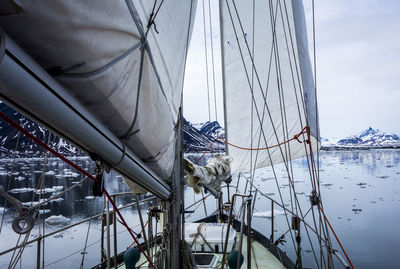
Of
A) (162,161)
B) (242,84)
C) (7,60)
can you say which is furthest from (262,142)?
(7,60)

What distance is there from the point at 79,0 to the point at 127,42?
0.83 feet

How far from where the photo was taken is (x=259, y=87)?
5.69 metres

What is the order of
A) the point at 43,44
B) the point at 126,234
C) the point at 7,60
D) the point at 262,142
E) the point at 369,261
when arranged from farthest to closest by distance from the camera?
the point at 126,234 < the point at 369,261 < the point at 262,142 < the point at 43,44 < the point at 7,60

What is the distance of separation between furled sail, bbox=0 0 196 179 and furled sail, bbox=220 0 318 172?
353 cm

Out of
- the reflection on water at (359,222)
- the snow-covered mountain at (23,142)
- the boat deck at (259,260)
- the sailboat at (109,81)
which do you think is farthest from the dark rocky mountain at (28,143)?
the sailboat at (109,81)

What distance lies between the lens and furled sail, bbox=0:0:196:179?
68 cm

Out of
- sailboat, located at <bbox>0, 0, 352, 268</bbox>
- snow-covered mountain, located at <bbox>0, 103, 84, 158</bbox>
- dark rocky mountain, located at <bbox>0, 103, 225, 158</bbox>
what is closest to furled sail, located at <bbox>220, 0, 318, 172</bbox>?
sailboat, located at <bbox>0, 0, 352, 268</bbox>

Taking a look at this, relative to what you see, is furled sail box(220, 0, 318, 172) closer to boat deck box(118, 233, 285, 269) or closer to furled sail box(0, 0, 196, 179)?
boat deck box(118, 233, 285, 269)

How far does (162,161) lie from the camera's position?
1.72 m

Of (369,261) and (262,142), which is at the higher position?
(262,142)

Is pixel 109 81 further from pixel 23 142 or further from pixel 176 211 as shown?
pixel 23 142

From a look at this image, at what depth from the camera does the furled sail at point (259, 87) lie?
512cm

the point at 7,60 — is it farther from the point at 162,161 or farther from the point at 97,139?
the point at 162,161

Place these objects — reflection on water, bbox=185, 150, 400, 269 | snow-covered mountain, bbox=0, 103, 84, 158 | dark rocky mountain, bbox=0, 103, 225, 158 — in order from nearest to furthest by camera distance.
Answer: reflection on water, bbox=185, 150, 400, 269 → dark rocky mountain, bbox=0, 103, 225, 158 → snow-covered mountain, bbox=0, 103, 84, 158
